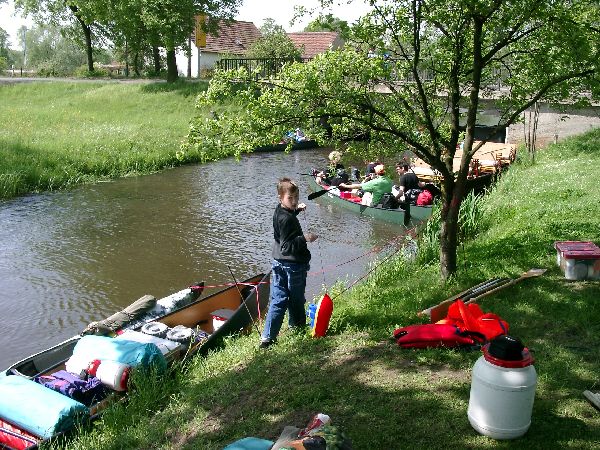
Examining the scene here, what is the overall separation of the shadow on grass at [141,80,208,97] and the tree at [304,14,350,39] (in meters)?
28.2

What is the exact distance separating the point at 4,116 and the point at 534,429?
98.4 ft

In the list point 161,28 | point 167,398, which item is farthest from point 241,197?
point 161,28

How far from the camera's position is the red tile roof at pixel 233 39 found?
2114 inches

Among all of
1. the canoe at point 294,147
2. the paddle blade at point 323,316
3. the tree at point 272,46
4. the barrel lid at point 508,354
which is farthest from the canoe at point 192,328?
the tree at point 272,46

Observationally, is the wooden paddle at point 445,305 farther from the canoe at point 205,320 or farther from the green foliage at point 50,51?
the green foliage at point 50,51

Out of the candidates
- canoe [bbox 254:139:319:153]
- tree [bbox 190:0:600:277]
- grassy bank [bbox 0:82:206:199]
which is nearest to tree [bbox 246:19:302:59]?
grassy bank [bbox 0:82:206:199]

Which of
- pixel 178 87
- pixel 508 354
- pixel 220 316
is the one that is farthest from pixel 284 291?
pixel 178 87

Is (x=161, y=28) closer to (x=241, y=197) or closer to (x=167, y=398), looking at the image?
(x=241, y=197)

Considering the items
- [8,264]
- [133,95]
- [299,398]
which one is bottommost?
[8,264]

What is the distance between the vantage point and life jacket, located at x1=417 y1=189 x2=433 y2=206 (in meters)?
15.6

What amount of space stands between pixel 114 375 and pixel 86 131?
2213cm

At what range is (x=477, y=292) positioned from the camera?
24.4 ft

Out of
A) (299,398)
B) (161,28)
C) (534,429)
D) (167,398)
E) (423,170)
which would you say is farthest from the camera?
(161,28)

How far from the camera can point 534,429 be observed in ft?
15.6
